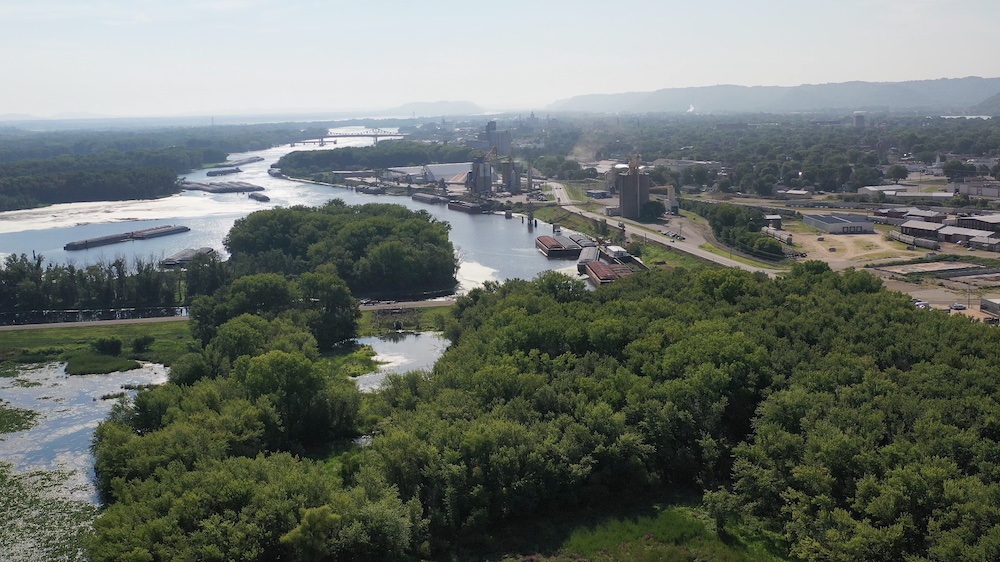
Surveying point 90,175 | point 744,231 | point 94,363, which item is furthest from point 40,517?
point 90,175

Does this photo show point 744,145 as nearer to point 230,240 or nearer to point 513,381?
point 230,240

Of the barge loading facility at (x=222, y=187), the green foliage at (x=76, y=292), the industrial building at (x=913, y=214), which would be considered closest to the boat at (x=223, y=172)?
the barge loading facility at (x=222, y=187)

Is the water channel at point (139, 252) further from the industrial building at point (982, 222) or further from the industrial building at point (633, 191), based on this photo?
the industrial building at point (982, 222)

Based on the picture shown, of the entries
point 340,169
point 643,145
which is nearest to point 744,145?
point 643,145

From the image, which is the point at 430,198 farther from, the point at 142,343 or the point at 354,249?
the point at 142,343

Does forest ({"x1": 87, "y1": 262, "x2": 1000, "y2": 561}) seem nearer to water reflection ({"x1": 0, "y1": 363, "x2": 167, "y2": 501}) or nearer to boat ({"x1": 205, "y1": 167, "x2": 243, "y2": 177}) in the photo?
water reflection ({"x1": 0, "y1": 363, "x2": 167, "y2": 501})
